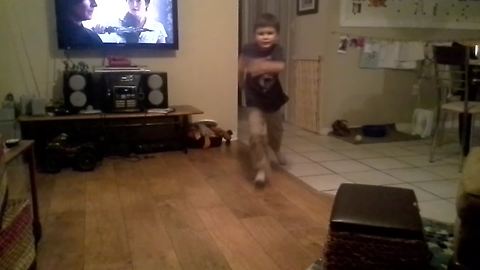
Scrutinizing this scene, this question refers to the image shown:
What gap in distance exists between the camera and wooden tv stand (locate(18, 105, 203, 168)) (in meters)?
3.21

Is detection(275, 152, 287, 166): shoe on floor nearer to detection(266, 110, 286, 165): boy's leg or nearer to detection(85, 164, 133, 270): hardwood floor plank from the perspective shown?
detection(266, 110, 286, 165): boy's leg

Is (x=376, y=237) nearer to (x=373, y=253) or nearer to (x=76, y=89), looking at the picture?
(x=373, y=253)

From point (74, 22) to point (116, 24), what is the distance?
0.33 m

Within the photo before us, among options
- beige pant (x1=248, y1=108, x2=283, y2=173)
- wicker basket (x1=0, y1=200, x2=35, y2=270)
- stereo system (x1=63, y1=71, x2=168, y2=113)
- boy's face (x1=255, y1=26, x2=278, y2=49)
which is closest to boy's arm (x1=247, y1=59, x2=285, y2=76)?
boy's face (x1=255, y1=26, x2=278, y2=49)

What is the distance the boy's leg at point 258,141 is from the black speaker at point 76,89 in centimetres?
141

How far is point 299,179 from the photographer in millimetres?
2852

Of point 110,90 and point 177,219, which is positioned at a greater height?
point 110,90

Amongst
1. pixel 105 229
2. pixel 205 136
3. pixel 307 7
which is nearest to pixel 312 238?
pixel 105 229

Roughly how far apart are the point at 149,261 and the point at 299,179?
139cm

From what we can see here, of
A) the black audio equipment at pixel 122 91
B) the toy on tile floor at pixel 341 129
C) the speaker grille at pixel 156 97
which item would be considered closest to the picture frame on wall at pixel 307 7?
the toy on tile floor at pixel 341 129

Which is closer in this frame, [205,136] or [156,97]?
[156,97]

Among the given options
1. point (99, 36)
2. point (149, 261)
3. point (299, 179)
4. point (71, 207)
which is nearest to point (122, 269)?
point (149, 261)

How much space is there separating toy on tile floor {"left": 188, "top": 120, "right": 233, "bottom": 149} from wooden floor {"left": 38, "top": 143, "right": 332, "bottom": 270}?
51 centimetres

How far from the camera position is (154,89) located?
3.44 metres
